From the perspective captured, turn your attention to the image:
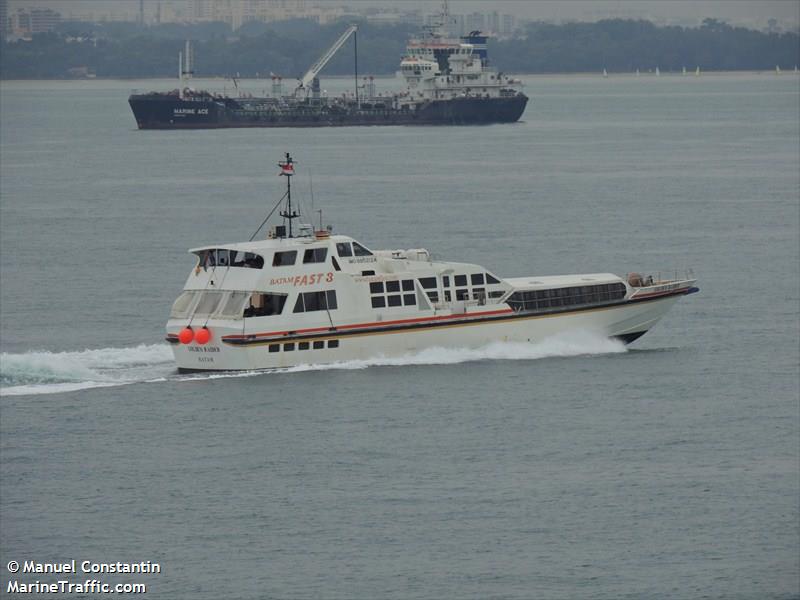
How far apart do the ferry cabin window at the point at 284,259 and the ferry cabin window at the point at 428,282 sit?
496 centimetres

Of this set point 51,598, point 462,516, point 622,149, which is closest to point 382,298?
point 462,516

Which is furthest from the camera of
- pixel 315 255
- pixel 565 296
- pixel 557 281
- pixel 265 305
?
pixel 557 281

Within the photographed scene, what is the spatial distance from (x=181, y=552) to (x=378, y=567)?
528 cm

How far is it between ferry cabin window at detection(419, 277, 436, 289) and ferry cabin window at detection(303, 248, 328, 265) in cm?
380

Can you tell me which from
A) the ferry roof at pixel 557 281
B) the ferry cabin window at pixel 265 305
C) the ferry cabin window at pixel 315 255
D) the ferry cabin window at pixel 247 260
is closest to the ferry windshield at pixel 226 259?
the ferry cabin window at pixel 247 260

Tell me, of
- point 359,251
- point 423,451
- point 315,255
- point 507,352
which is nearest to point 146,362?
point 315,255

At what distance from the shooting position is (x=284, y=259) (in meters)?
62.2

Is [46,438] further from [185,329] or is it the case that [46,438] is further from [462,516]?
[462,516]

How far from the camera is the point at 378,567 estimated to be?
43.9 m

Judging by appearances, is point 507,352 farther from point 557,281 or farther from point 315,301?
point 315,301

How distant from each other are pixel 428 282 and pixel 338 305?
3.78m

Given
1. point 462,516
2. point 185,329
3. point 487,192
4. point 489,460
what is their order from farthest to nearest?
point 487,192 → point 185,329 → point 489,460 → point 462,516

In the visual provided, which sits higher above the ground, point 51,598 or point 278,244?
point 278,244

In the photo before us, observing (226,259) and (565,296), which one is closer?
(226,259)
